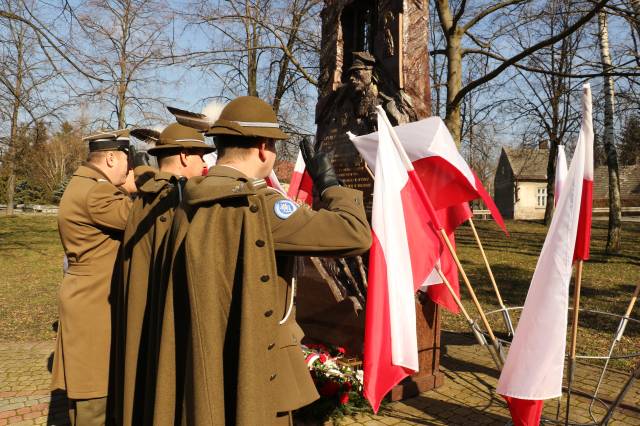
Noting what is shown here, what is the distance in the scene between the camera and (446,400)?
15.6ft

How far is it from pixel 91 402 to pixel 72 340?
0.42 metres

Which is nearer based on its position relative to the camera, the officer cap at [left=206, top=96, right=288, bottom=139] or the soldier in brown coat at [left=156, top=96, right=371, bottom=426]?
the soldier in brown coat at [left=156, top=96, right=371, bottom=426]

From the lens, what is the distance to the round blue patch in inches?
83.6

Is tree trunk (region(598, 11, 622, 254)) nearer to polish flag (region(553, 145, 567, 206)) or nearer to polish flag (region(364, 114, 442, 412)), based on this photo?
polish flag (region(553, 145, 567, 206))

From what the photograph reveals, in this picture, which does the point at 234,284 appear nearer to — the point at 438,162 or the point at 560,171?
the point at 438,162

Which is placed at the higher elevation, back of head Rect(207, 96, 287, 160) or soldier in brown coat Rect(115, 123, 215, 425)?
back of head Rect(207, 96, 287, 160)

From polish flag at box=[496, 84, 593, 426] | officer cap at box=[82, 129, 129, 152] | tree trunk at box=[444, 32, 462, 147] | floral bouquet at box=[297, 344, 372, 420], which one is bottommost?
floral bouquet at box=[297, 344, 372, 420]

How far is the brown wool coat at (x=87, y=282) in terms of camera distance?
3355mm

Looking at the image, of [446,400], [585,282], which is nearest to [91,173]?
[446,400]

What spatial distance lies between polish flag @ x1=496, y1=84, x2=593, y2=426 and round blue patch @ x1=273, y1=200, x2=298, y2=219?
155cm

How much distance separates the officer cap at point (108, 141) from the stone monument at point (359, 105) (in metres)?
2.52

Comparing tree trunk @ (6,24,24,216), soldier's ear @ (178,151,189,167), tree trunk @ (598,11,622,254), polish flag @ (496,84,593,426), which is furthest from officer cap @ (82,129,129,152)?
tree trunk @ (598,11,622,254)

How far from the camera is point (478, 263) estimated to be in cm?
1466

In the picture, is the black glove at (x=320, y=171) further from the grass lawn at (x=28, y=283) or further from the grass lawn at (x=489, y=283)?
the grass lawn at (x=28, y=283)
